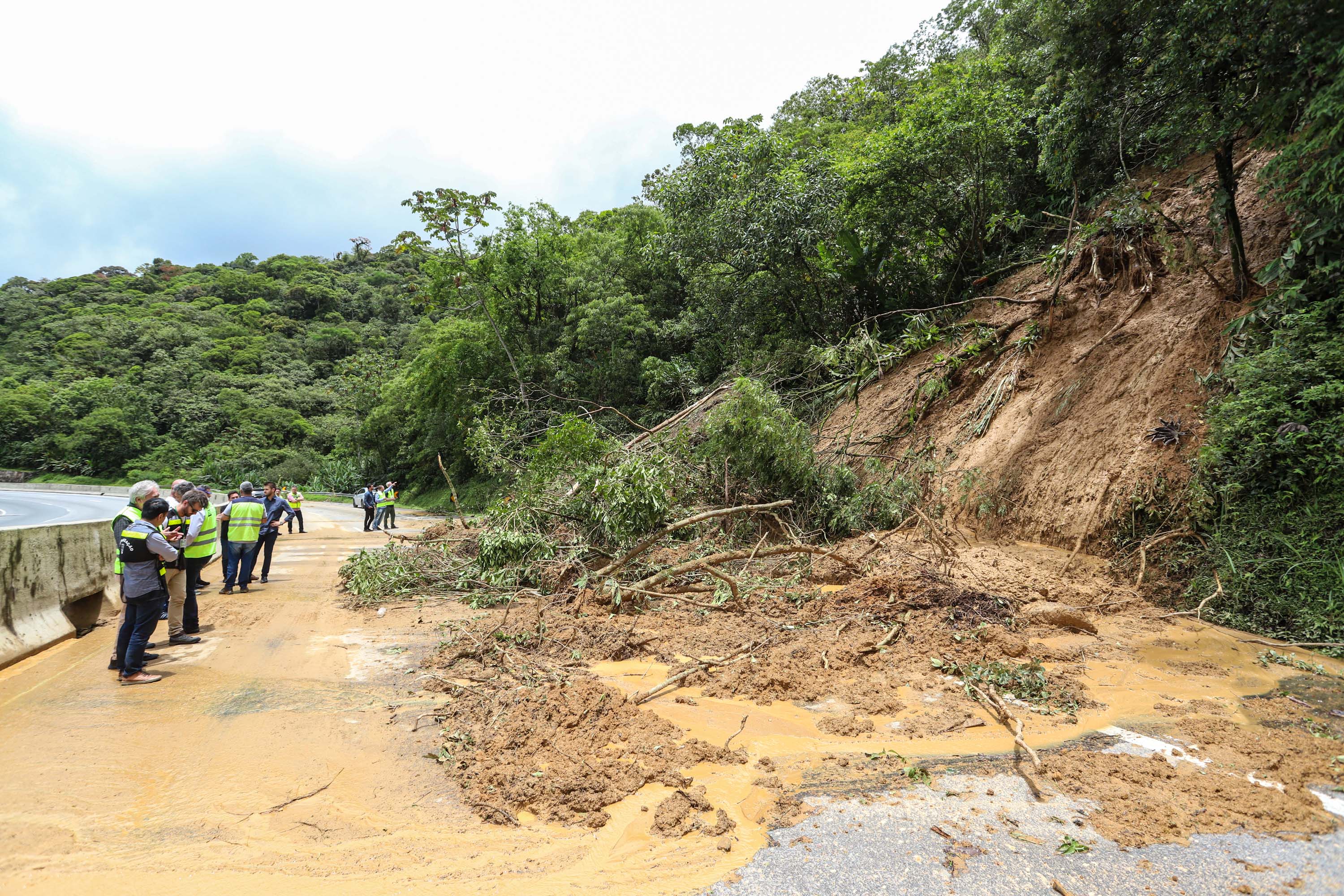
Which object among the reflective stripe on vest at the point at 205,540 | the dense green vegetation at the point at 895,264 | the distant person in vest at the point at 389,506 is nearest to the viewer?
the dense green vegetation at the point at 895,264

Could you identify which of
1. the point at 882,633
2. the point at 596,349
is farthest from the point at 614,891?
the point at 596,349

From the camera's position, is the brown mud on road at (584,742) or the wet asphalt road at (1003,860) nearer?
the wet asphalt road at (1003,860)

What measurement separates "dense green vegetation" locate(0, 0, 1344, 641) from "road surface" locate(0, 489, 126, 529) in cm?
1209

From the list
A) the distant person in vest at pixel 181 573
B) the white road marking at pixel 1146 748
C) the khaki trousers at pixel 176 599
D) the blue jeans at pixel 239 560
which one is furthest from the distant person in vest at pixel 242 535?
the white road marking at pixel 1146 748

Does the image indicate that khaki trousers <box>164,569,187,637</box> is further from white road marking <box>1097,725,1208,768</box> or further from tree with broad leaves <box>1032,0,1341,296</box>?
tree with broad leaves <box>1032,0,1341,296</box>

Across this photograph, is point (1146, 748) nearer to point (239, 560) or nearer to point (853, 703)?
point (853, 703)

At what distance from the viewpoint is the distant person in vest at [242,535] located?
9211mm

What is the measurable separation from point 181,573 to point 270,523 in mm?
3522

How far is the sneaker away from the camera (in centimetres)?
557

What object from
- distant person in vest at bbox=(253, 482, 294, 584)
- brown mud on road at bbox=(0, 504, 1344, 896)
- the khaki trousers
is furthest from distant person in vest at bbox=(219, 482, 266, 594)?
the khaki trousers

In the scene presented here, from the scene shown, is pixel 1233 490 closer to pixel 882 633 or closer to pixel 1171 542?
pixel 1171 542

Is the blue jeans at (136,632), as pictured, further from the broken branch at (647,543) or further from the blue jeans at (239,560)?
the broken branch at (647,543)

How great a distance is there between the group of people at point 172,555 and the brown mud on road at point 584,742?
316mm

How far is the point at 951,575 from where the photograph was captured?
787 cm
